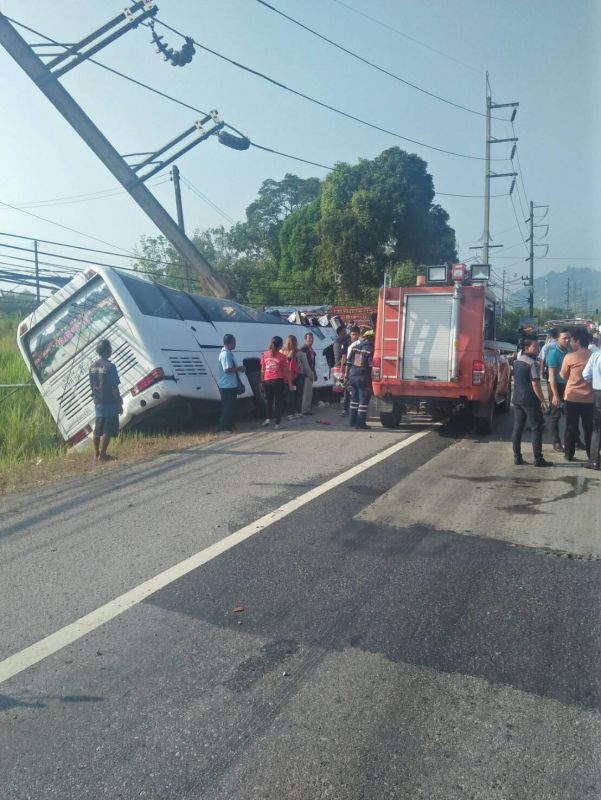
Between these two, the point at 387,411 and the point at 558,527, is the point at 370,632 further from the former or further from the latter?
the point at 387,411

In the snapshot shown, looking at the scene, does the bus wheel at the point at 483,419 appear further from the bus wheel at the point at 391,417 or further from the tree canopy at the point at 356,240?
the tree canopy at the point at 356,240

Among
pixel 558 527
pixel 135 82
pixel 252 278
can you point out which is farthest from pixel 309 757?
pixel 252 278

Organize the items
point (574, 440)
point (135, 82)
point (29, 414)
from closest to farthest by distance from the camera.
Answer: point (574, 440) < point (29, 414) < point (135, 82)

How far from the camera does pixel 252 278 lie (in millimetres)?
42875

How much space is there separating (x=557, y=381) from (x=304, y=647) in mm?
8809

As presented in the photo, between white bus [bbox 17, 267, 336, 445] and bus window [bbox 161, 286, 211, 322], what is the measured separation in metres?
0.03

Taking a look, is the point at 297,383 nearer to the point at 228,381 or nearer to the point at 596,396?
the point at 228,381

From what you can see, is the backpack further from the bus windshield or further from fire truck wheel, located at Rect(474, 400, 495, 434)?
the bus windshield

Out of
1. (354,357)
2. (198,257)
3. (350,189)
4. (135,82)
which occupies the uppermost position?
(350,189)

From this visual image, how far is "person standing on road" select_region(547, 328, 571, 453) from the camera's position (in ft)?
33.5

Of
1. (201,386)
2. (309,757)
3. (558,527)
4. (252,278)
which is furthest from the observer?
(252,278)

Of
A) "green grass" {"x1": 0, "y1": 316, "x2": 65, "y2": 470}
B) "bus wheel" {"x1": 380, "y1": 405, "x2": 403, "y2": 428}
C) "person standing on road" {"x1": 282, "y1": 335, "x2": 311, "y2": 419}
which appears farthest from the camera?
"person standing on road" {"x1": 282, "y1": 335, "x2": 311, "y2": 419}

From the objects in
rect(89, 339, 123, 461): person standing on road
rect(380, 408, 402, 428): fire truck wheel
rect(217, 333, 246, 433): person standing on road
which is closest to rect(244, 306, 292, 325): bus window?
rect(217, 333, 246, 433): person standing on road

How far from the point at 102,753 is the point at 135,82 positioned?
15448 mm
